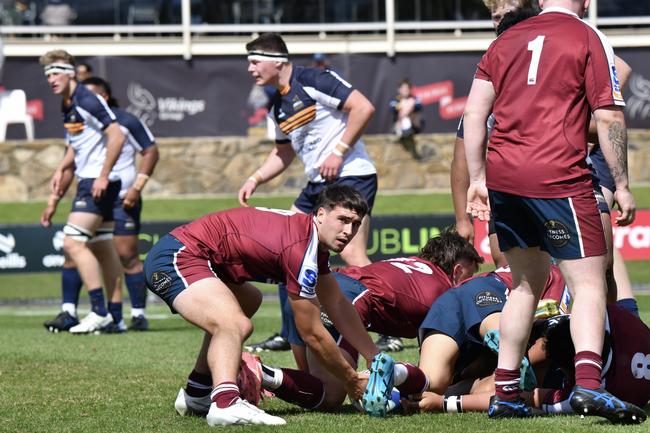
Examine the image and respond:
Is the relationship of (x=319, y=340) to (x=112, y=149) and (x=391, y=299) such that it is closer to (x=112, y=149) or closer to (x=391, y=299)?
(x=391, y=299)

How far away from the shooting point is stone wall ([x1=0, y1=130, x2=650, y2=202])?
69.4 feet

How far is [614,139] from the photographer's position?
17.9 feet

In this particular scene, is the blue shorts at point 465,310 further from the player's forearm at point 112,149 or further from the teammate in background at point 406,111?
the teammate in background at point 406,111

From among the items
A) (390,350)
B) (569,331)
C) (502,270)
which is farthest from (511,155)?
(390,350)

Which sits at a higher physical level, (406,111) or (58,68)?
(58,68)

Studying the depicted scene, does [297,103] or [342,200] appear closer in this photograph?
[342,200]

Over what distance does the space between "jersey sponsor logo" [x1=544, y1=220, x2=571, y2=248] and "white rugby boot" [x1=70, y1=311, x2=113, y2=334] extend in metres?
6.23

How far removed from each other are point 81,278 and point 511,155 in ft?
21.0

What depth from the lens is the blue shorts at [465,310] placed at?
6293 millimetres

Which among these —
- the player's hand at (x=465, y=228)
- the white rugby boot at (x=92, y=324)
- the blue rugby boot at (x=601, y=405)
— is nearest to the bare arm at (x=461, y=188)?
A: the player's hand at (x=465, y=228)

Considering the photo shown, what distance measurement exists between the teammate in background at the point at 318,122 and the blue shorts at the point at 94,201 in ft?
7.48

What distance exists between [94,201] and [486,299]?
551 centimetres

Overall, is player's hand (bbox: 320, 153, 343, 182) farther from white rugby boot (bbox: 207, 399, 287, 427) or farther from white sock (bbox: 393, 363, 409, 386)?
white rugby boot (bbox: 207, 399, 287, 427)

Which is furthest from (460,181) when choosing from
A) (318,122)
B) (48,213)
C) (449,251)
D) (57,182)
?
(48,213)
